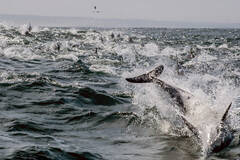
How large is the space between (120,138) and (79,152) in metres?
2.08

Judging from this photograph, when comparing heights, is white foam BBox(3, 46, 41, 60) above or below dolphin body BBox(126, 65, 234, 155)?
below

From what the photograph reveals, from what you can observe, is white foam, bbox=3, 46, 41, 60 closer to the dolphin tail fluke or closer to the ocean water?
the ocean water

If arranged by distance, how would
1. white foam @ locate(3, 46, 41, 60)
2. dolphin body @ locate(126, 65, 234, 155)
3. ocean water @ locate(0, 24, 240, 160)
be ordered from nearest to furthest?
dolphin body @ locate(126, 65, 234, 155), ocean water @ locate(0, 24, 240, 160), white foam @ locate(3, 46, 41, 60)

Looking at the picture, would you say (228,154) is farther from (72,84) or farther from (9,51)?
(9,51)

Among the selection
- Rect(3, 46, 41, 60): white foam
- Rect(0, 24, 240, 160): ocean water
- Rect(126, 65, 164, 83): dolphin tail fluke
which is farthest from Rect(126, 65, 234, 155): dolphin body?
Rect(3, 46, 41, 60): white foam

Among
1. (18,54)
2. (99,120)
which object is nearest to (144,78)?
(99,120)

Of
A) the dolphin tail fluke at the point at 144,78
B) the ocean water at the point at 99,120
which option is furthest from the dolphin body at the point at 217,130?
the dolphin tail fluke at the point at 144,78

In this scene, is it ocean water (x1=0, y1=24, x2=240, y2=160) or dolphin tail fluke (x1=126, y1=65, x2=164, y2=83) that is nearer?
ocean water (x1=0, y1=24, x2=240, y2=160)

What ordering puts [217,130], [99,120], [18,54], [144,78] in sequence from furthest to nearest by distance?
[18,54]
[144,78]
[99,120]
[217,130]

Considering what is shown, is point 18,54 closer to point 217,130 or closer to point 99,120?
point 99,120

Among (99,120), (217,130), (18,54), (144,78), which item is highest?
(144,78)

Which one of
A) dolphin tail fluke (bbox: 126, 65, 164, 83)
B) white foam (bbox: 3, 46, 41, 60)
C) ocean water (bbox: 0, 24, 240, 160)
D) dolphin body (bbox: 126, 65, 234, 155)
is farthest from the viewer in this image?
white foam (bbox: 3, 46, 41, 60)

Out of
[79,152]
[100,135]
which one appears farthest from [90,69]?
[79,152]

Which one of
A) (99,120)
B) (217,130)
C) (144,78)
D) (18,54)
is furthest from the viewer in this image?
(18,54)
